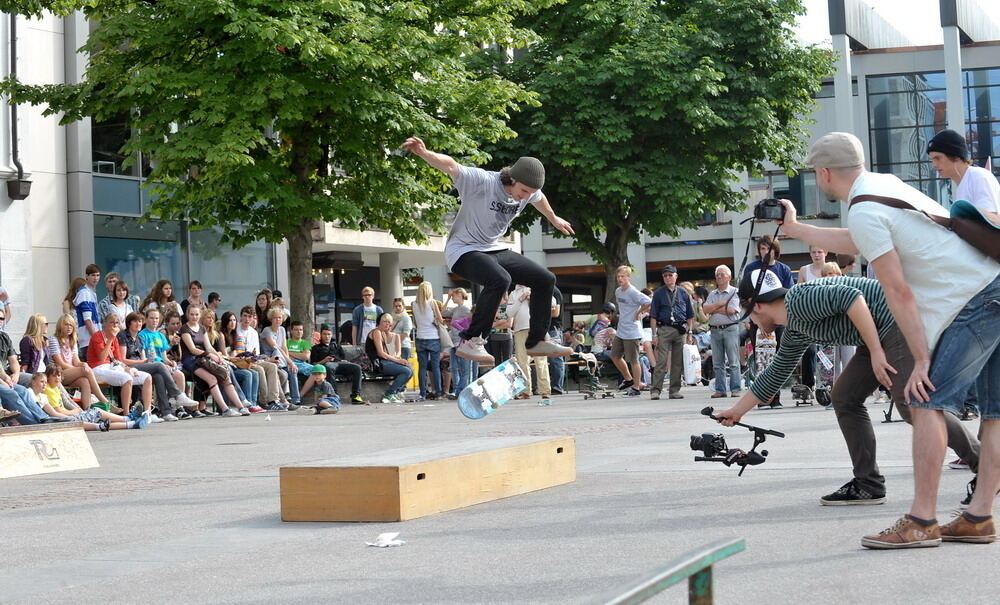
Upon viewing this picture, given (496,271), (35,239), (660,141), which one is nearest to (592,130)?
(660,141)

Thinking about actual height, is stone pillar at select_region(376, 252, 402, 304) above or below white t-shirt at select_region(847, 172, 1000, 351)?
above

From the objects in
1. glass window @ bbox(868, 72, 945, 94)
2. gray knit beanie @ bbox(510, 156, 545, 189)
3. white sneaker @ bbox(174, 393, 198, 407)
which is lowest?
white sneaker @ bbox(174, 393, 198, 407)

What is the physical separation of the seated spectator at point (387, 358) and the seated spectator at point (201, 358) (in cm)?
375

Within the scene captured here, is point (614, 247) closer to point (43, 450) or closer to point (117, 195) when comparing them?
point (117, 195)

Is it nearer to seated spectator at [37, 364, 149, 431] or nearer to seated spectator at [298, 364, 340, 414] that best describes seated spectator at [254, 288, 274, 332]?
seated spectator at [298, 364, 340, 414]

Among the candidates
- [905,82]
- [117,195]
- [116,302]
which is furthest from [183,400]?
[905,82]

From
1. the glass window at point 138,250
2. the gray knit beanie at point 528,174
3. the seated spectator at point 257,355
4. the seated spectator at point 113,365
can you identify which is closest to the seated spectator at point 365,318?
the seated spectator at point 257,355

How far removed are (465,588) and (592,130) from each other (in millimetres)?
26810

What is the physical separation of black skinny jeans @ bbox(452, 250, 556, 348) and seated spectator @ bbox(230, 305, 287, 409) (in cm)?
923

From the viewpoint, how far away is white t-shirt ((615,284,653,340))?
64.8ft

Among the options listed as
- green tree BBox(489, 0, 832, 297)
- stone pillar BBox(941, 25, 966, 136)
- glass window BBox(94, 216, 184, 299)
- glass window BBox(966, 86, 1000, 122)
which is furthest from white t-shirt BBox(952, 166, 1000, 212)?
glass window BBox(966, 86, 1000, 122)

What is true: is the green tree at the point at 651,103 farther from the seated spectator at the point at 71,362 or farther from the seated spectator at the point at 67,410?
the seated spectator at the point at 67,410

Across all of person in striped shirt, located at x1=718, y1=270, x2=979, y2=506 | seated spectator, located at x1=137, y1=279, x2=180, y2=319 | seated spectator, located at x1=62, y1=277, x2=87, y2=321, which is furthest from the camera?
seated spectator, located at x1=137, y1=279, x2=180, y2=319

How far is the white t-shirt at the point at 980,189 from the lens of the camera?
6516 millimetres
